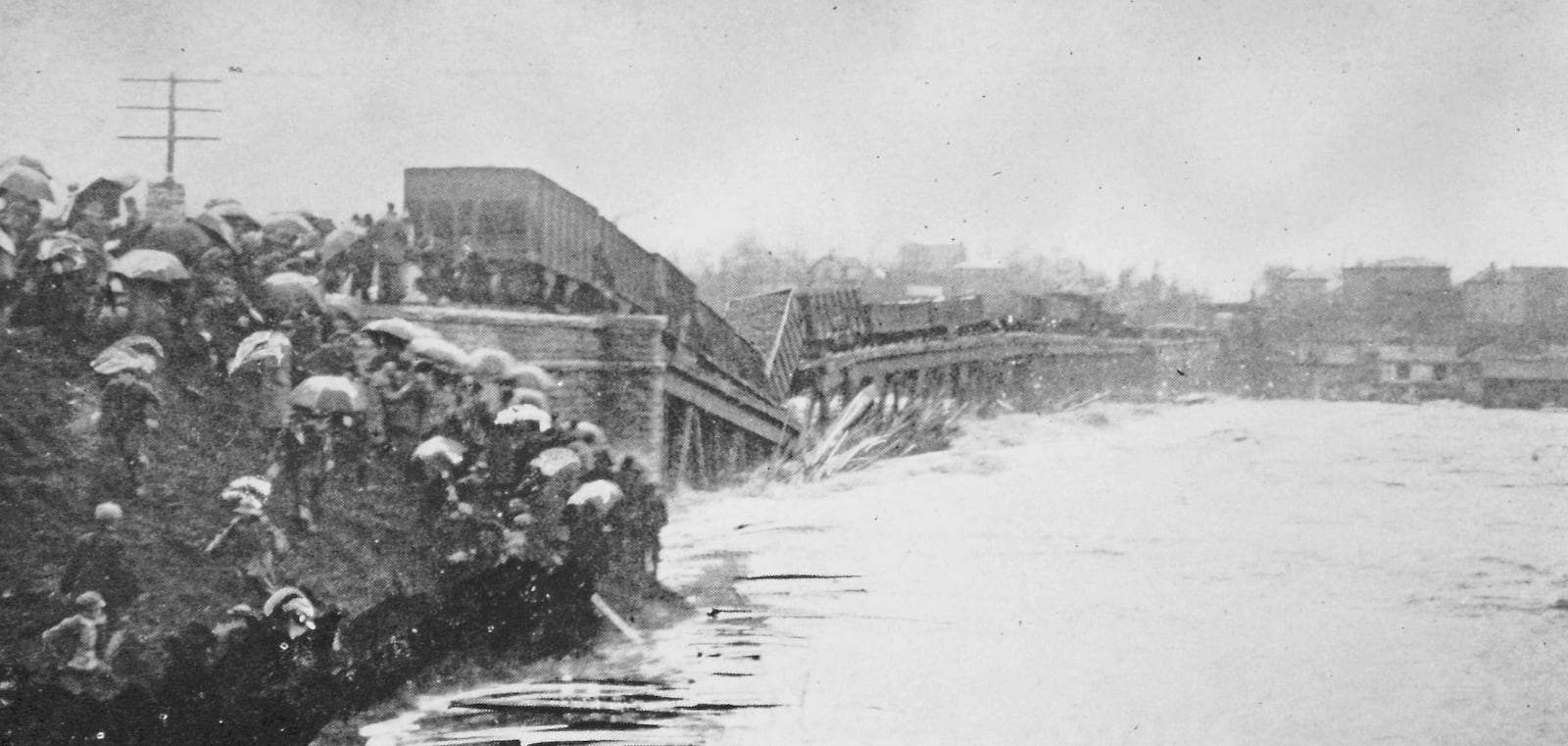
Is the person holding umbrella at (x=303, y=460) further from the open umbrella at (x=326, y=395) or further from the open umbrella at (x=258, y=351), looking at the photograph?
the open umbrella at (x=258, y=351)

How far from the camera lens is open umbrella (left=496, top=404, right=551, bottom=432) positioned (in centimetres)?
290

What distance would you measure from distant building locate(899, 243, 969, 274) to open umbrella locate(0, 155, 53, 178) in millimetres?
2935

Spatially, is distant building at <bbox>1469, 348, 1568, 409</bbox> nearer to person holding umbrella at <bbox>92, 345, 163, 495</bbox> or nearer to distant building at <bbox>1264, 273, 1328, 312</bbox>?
distant building at <bbox>1264, 273, 1328, 312</bbox>

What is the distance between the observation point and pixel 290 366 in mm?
2598

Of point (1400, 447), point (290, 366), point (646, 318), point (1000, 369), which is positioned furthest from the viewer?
point (1000, 369)

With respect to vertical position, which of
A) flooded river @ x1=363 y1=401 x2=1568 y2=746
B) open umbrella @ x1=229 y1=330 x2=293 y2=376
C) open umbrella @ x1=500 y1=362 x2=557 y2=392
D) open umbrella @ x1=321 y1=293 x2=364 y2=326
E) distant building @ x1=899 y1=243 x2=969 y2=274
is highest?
distant building @ x1=899 y1=243 x2=969 y2=274

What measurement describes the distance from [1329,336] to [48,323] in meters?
4.88

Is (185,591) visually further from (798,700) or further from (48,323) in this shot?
(798,700)

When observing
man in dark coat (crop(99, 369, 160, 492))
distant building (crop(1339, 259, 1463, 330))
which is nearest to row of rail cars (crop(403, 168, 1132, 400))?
man in dark coat (crop(99, 369, 160, 492))

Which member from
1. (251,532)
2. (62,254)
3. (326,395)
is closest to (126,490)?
(251,532)

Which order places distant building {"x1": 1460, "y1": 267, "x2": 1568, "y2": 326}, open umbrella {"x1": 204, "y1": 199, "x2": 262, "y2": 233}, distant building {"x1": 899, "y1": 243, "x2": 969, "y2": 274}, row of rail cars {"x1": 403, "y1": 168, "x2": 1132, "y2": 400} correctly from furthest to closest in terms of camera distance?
1. distant building {"x1": 899, "y1": 243, "x2": 969, "y2": 274}
2. distant building {"x1": 1460, "y1": 267, "x2": 1568, "y2": 326}
3. row of rail cars {"x1": 403, "y1": 168, "x2": 1132, "y2": 400}
4. open umbrella {"x1": 204, "y1": 199, "x2": 262, "y2": 233}

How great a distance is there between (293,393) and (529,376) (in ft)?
2.31

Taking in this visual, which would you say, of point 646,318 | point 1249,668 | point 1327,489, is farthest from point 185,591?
point 1327,489

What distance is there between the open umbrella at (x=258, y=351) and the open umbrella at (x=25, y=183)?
698mm
